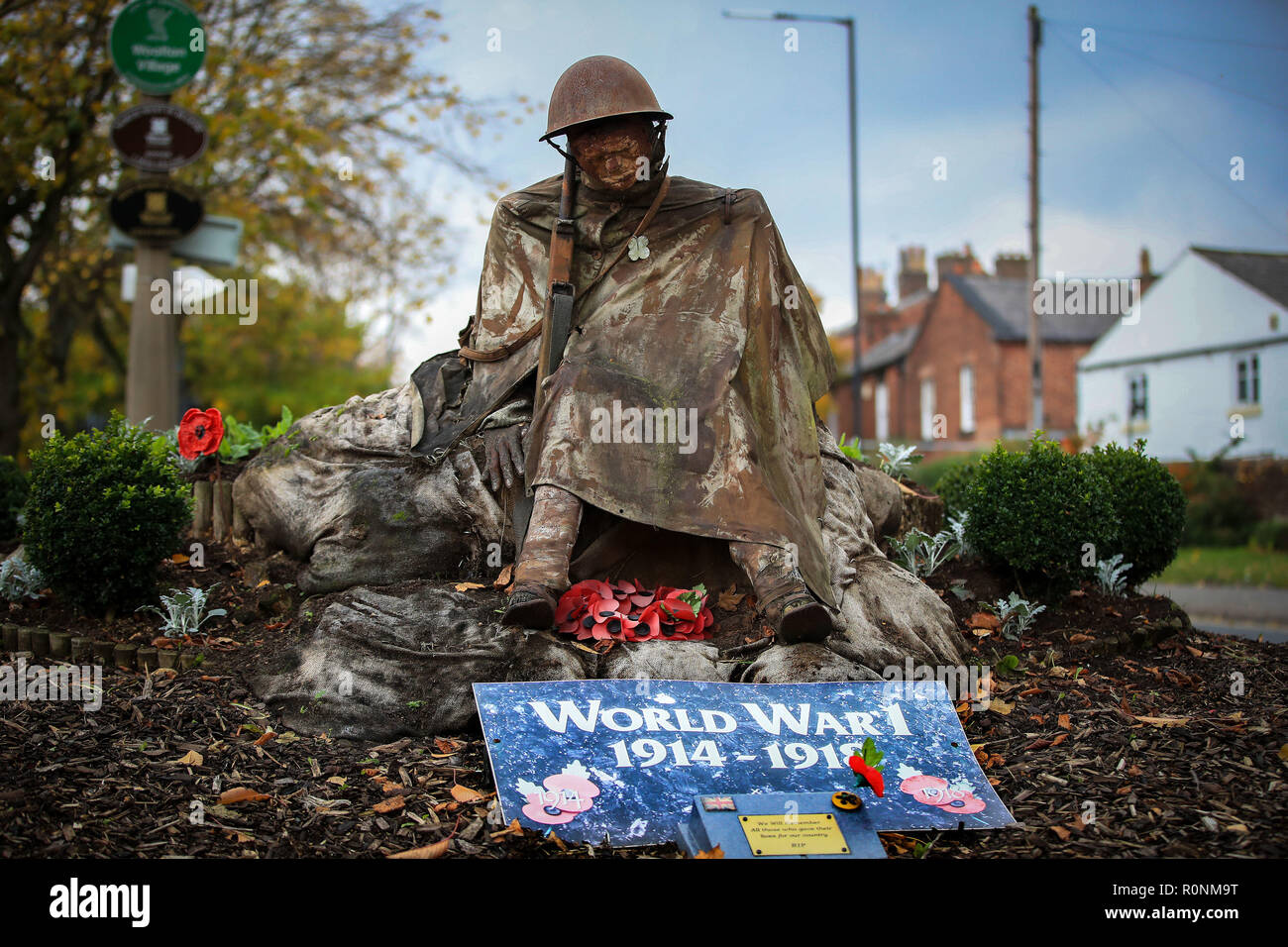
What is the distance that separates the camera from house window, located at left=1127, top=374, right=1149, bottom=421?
27.6 metres

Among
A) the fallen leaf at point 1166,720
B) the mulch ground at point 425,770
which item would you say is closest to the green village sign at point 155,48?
the mulch ground at point 425,770

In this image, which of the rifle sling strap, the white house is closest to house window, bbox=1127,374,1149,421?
the white house

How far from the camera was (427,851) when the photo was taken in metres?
3.53

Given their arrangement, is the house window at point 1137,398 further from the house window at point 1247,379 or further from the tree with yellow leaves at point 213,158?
the tree with yellow leaves at point 213,158

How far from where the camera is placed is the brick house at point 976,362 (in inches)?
1248

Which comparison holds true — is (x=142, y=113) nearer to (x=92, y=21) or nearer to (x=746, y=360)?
(x=92, y=21)

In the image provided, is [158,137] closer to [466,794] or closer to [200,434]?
[200,434]

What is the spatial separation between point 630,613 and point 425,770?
1.25m

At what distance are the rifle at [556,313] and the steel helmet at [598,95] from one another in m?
0.38

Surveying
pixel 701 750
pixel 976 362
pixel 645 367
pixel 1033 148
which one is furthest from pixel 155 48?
pixel 976 362

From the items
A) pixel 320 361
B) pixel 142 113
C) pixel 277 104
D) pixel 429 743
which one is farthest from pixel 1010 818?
pixel 320 361

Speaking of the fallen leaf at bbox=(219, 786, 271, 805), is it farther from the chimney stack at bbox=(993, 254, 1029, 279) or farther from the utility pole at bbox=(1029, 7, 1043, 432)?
the chimney stack at bbox=(993, 254, 1029, 279)

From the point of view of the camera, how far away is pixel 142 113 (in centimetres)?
966

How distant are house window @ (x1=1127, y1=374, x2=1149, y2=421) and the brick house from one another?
153 centimetres
